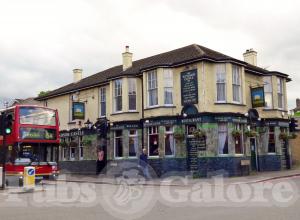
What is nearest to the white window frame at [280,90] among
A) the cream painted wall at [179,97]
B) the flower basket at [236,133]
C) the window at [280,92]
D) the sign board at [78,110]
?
the window at [280,92]

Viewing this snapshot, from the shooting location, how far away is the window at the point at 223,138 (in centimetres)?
2411

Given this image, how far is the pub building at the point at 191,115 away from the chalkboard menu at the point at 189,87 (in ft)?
0.20

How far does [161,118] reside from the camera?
25.4 metres

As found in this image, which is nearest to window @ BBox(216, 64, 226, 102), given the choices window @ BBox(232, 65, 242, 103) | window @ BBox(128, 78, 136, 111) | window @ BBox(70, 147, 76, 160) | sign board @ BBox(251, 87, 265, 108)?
window @ BBox(232, 65, 242, 103)

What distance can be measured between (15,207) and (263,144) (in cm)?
1961

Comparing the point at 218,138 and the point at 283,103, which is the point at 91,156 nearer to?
the point at 218,138

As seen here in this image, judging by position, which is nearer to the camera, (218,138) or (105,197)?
(105,197)

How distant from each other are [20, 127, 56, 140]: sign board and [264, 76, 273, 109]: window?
1524 centimetres

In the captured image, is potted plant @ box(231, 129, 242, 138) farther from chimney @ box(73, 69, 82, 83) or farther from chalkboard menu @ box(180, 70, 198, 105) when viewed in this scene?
chimney @ box(73, 69, 82, 83)

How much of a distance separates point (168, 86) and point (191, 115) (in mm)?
2670

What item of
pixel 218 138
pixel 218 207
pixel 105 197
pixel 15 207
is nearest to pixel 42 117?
pixel 105 197

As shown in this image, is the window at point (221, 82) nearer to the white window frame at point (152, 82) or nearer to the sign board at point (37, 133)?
the white window frame at point (152, 82)

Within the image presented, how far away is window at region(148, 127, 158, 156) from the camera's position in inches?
1023

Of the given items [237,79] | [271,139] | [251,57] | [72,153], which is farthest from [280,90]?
[72,153]
